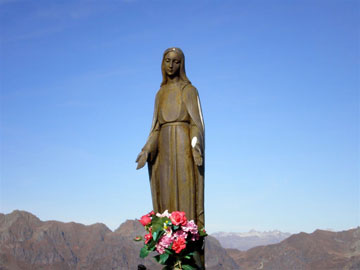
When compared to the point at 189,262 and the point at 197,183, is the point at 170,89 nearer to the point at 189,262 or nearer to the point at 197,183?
the point at 197,183

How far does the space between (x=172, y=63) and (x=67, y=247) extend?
5752cm

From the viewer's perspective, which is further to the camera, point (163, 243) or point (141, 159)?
point (141, 159)

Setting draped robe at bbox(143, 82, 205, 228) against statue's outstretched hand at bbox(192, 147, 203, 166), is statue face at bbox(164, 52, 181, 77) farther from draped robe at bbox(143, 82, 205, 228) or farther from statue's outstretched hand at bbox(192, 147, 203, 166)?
statue's outstretched hand at bbox(192, 147, 203, 166)

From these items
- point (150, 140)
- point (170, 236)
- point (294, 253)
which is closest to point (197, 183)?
point (150, 140)

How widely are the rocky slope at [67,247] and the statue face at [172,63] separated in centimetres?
5438

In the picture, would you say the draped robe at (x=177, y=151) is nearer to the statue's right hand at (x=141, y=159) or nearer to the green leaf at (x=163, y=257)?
the statue's right hand at (x=141, y=159)

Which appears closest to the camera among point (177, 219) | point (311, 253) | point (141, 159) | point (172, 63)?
point (177, 219)

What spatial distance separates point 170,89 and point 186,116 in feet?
2.45

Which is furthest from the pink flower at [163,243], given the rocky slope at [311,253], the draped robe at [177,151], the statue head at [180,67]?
the rocky slope at [311,253]

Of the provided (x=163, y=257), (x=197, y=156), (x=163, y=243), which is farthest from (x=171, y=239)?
(x=197, y=156)

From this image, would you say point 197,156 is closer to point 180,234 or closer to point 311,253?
point 180,234

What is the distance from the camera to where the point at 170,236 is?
8.08 meters

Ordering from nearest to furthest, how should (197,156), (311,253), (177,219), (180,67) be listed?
(177,219) → (197,156) → (180,67) → (311,253)

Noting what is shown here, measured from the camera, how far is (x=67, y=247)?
65250mm
